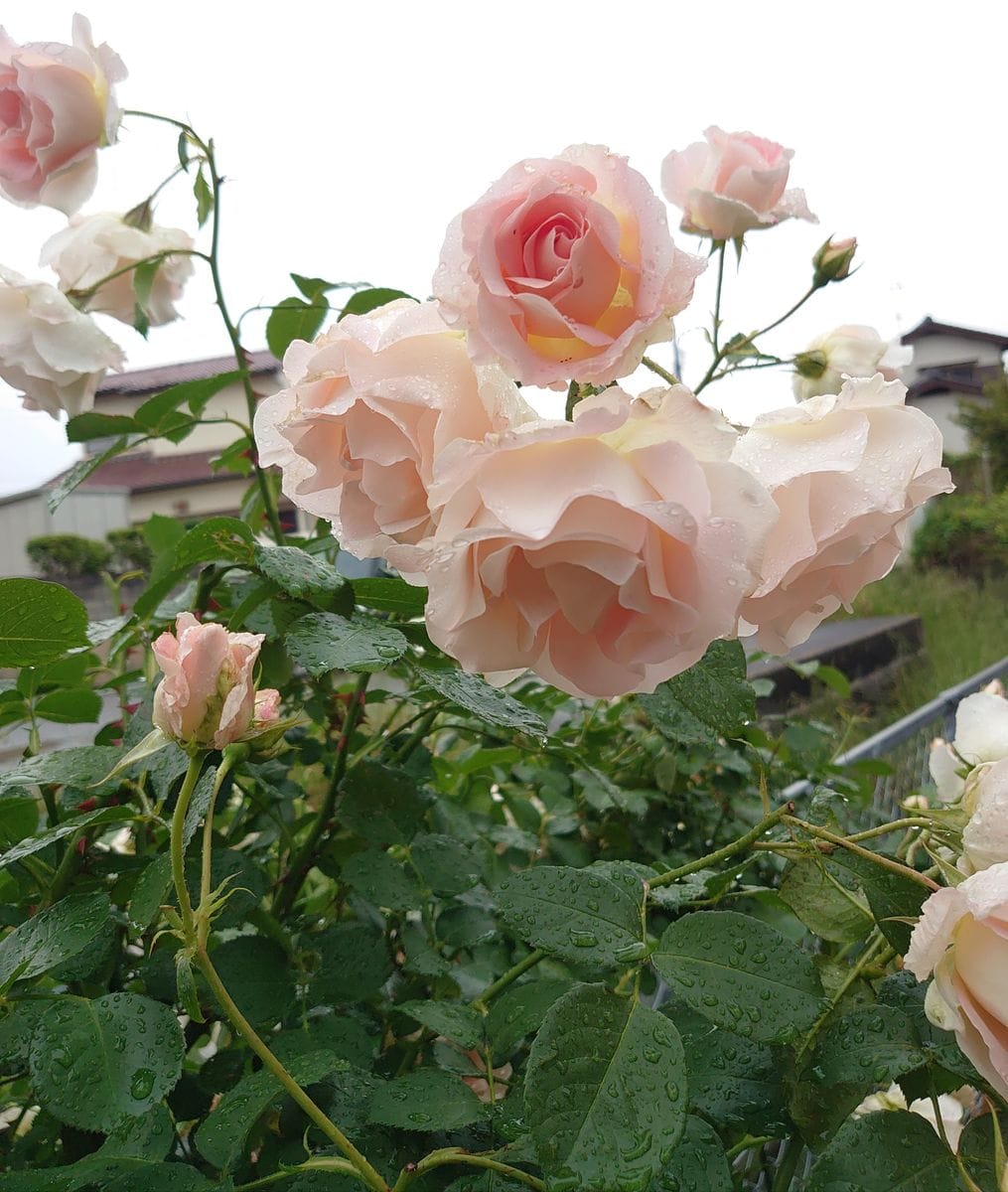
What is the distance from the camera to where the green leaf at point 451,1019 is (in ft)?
1.27

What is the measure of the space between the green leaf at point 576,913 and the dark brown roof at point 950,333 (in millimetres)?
16908

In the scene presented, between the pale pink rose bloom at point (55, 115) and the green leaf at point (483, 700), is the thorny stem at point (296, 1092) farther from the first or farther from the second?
the pale pink rose bloom at point (55, 115)

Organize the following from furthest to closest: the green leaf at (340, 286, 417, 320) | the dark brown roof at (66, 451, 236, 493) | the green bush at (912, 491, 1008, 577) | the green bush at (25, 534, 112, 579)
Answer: the green bush at (25, 534, 112, 579) < the dark brown roof at (66, 451, 236, 493) < the green bush at (912, 491, 1008, 577) < the green leaf at (340, 286, 417, 320)

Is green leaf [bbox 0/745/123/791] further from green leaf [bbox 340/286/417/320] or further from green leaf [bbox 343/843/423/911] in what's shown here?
green leaf [bbox 340/286/417/320]

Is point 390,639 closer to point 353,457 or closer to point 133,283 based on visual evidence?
point 353,457

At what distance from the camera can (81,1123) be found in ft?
1.03

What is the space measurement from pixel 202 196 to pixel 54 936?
435mm

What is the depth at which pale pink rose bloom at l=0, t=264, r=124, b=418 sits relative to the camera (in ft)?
1.77

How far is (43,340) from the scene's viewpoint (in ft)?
1.79

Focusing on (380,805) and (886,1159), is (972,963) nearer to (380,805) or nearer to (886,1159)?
(886,1159)

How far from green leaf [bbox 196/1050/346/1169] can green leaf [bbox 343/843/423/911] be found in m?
0.10

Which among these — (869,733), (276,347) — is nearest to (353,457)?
(276,347)

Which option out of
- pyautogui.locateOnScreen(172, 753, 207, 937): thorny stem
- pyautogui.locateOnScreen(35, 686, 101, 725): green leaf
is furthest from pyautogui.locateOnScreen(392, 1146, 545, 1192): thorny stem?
pyautogui.locateOnScreen(35, 686, 101, 725): green leaf

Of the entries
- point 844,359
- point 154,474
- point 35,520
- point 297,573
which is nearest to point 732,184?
point 844,359
